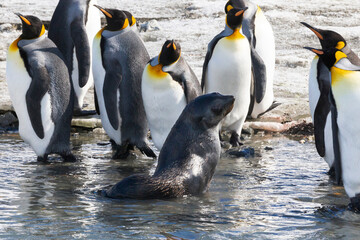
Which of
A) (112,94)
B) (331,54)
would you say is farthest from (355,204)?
(112,94)

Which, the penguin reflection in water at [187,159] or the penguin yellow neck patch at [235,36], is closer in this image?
the penguin reflection in water at [187,159]

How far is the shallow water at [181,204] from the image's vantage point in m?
3.89

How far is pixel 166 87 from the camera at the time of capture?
614cm

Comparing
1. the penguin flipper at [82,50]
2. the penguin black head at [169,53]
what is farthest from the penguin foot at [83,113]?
the penguin black head at [169,53]

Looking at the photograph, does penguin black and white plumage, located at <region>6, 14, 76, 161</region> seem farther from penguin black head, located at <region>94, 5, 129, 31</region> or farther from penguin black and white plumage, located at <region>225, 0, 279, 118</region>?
penguin black and white plumage, located at <region>225, 0, 279, 118</region>

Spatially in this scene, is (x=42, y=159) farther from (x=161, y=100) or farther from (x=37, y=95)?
(x=161, y=100)

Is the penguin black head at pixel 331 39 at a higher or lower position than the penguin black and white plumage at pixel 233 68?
higher

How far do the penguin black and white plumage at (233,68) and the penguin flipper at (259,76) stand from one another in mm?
490

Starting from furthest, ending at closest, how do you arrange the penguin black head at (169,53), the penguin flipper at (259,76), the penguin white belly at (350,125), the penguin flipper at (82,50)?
the penguin flipper at (82,50)
the penguin flipper at (259,76)
the penguin black head at (169,53)
the penguin white belly at (350,125)

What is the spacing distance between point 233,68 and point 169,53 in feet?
3.98

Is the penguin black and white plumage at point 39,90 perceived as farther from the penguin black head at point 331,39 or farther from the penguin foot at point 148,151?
the penguin black head at point 331,39

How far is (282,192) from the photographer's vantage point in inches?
195

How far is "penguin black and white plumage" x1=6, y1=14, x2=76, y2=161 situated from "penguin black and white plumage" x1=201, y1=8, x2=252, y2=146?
1.53m

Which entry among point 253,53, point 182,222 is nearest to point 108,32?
point 253,53
